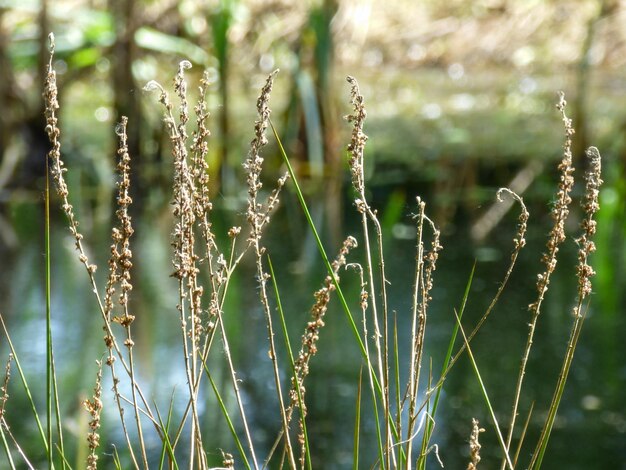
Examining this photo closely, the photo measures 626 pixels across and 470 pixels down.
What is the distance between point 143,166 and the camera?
4789mm

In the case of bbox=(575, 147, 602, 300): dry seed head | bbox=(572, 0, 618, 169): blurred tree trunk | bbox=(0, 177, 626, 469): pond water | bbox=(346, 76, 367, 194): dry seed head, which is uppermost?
bbox=(572, 0, 618, 169): blurred tree trunk

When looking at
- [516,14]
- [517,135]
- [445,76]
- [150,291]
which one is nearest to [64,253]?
[150,291]

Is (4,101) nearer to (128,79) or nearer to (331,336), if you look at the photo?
(128,79)

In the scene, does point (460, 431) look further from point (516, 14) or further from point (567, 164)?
point (516, 14)

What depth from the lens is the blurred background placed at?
2648mm

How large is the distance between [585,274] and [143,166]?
3.83 meters

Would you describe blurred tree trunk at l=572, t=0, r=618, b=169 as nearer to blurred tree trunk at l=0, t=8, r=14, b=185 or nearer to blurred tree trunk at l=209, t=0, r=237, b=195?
blurred tree trunk at l=209, t=0, r=237, b=195

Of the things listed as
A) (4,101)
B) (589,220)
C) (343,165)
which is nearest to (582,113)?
(343,165)

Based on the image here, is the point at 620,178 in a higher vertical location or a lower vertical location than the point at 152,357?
higher

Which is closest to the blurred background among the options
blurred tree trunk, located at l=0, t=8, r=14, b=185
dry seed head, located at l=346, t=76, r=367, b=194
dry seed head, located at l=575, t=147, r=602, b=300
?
blurred tree trunk, located at l=0, t=8, r=14, b=185

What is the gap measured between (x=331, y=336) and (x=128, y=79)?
2.11 meters

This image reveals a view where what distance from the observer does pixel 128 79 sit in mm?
4695

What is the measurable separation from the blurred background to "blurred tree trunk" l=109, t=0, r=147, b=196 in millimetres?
13

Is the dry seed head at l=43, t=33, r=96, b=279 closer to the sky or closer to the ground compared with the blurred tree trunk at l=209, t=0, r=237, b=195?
closer to the ground
